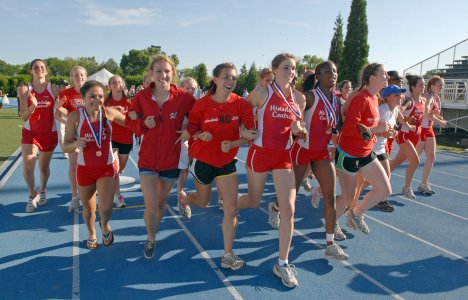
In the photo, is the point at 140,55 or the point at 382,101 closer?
the point at 382,101

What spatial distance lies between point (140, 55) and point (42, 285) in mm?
95118

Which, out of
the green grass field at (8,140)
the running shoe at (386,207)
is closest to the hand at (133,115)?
the running shoe at (386,207)

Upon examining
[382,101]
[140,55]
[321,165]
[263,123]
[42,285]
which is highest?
[140,55]

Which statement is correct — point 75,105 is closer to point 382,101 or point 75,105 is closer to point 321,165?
point 321,165

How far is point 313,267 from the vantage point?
385 cm

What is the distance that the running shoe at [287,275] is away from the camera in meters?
3.38

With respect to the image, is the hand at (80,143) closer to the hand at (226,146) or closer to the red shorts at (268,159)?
the hand at (226,146)

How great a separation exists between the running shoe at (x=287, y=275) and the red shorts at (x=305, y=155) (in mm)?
1185

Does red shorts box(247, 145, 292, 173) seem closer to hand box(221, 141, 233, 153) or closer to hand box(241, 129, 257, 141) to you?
hand box(241, 129, 257, 141)

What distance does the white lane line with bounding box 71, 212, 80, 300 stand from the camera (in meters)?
3.25

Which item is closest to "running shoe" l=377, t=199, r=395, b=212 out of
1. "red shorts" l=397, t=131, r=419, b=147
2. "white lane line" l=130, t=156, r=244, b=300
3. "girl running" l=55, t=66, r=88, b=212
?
"red shorts" l=397, t=131, r=419, b=147

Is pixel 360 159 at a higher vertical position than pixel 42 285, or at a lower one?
higher

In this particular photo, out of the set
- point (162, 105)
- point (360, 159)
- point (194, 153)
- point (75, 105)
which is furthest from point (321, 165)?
point (75, 105)

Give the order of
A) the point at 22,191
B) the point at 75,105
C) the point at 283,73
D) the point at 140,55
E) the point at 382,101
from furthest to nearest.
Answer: the point at 140,55
the point at 22,191
the point at 75,105
the point at 382,101
the point at 283,73
